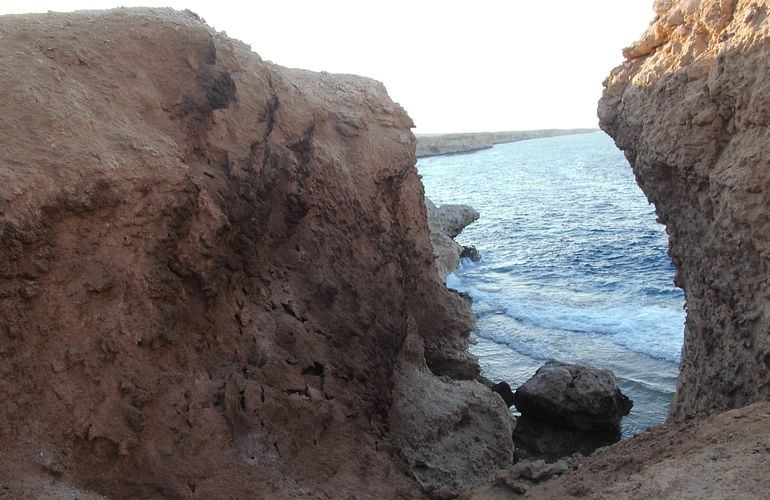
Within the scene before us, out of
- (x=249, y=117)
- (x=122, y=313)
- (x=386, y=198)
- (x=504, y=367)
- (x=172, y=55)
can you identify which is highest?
(x=172, y=55)

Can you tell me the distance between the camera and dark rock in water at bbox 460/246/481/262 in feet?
111

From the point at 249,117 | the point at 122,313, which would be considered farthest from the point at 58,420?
the point at 249,117

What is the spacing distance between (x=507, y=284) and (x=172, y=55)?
2218 cm

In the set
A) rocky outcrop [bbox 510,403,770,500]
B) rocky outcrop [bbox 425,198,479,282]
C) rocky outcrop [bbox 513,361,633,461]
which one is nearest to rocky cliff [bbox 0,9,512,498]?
rocky outcrop [bbox 510,403,770,500]

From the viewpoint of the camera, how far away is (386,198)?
1027cm

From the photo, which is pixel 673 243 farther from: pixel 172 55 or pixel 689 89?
pixel 172 55

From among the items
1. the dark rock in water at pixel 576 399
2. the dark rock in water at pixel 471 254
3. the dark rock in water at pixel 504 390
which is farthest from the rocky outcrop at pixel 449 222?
the dark rock in water at pixel 576 399

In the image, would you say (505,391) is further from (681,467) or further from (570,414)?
(681,467)

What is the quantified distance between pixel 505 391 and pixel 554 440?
1.84m

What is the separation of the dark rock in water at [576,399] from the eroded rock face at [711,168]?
14.9 ft

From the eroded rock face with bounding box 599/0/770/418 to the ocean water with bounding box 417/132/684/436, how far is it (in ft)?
21.1

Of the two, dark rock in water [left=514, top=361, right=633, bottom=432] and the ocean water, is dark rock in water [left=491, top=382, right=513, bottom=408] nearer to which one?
dark rock in water [left=514, top=361, right=633, bottom=432]

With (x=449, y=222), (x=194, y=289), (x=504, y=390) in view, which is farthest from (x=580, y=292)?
(x=194, y=289)

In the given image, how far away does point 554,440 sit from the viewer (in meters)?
13.5
